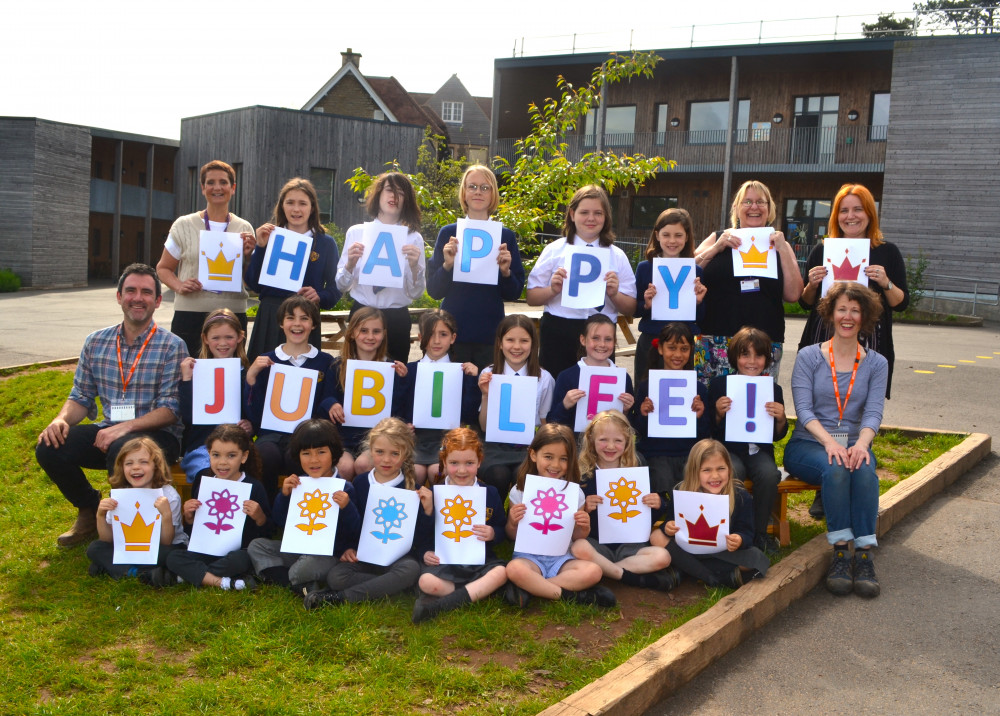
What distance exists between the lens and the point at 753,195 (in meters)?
5.99

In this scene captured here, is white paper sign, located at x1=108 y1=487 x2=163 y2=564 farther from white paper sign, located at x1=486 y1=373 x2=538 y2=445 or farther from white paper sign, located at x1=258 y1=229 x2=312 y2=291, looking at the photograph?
white paper sign, located at x1=486 y1=373 x2=538 y2=445

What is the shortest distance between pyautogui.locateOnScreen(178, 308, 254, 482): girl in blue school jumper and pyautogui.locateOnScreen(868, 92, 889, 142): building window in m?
27.7

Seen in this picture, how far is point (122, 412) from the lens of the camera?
545cm

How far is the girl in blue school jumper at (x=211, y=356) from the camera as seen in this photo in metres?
5.52

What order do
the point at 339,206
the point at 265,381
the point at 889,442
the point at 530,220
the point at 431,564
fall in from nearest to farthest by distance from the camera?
the point at 431,564 < the point at 265,381 < the point at 889,442 < the point at 530,220 < the point at 339,206

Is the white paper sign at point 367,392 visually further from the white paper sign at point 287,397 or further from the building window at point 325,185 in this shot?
the building window at point 325,185

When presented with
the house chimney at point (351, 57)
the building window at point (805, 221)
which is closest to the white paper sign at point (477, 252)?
the building window at point (805, 221)

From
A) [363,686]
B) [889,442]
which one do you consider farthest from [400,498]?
[889,442]

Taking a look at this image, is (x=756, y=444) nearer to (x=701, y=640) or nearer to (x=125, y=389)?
(x=701, y=640)

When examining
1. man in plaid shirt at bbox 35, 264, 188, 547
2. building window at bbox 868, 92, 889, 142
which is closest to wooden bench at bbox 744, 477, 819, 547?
man in plaid shirt at bbox 35, 264, 188, 547

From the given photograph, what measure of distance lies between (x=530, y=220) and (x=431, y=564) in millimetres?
6300

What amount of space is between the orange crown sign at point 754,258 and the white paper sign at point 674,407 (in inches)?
37.8

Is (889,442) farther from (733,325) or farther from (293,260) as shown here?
(293,260)

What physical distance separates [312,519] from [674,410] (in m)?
2.31
